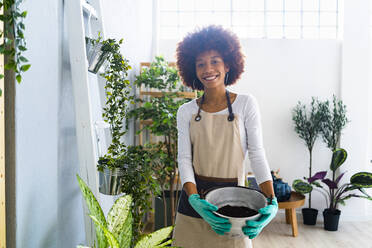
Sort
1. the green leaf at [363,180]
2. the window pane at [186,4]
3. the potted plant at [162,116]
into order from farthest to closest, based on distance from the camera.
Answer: the window pane at [186,4]
the green leaf at [363,180]
the potted plant at [162,116]

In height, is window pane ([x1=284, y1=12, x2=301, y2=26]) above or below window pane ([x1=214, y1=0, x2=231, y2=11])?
below

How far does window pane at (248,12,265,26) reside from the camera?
4707 mm

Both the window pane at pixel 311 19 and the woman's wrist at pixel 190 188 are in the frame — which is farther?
the window pane at pixel 311 19

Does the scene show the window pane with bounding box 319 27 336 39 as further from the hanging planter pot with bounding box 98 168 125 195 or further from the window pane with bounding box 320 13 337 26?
the hanging planter pot with bounding box 98 168 125 195

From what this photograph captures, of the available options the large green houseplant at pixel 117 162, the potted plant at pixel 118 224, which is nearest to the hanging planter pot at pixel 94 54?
the large green houseplant at pixel 117 162

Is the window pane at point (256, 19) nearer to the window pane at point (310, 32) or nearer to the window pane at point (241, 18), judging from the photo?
the window pane at point (241, 18)

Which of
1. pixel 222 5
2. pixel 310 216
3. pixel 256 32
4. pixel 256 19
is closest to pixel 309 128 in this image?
pixel 310 216

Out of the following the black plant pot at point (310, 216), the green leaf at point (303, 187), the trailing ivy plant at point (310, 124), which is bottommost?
the black plant pot at point (310, 216)

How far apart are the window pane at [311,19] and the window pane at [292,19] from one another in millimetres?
86

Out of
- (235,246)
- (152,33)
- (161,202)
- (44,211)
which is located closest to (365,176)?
(161,202)

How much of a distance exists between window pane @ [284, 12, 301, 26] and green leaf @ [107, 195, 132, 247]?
4.16 meters

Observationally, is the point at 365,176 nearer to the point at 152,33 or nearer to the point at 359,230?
the point at 359,230

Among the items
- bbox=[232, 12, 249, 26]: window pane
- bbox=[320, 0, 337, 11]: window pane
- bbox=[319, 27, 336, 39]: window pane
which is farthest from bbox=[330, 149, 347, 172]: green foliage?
bbox=[232, 12, 249, 26]: window pane

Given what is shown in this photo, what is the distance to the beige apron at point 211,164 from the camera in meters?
1.55
